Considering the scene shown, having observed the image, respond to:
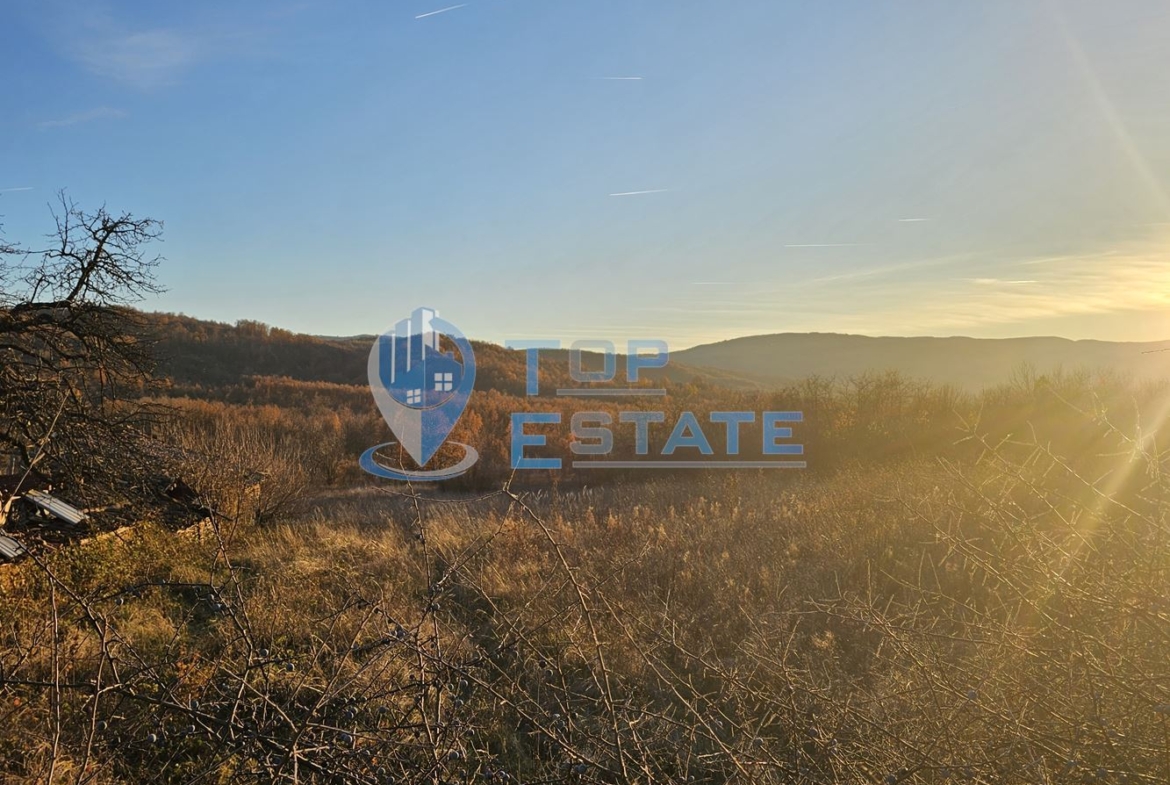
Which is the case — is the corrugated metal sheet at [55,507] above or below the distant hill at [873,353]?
Answer: below

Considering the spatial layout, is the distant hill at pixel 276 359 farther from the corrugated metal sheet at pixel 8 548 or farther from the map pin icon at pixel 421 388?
the corrugated metal sheet at pixel 8 548

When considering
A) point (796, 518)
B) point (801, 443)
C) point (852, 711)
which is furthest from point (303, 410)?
point (852, 711)

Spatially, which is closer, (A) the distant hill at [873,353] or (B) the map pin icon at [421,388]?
(B) the map pin icon at [421,388]

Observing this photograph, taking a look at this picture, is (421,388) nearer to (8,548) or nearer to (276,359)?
(276,359)

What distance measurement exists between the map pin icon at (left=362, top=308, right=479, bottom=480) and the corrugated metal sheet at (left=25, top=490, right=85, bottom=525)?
6.90m

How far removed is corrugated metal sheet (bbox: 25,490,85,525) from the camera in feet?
27.4

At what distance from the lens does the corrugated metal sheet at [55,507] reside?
8352mm

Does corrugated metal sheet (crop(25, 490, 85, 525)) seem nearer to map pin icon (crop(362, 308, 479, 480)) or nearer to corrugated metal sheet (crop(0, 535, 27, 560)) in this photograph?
corrugated metal sheet (crop(0, 535, 27, 560))

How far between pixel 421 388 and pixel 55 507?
78.6 ft

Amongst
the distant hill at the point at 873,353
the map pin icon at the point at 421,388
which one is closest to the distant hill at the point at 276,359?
the map pin icon at the point at 421,388

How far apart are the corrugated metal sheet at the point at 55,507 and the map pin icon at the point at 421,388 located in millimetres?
6898

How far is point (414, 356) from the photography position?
37531mm

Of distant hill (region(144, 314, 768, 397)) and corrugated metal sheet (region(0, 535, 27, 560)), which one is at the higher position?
distant hill (region(144, 314, 768, 397))

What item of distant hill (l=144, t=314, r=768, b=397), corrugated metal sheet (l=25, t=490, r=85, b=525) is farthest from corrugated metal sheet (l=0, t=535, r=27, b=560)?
distant hill (l=144, t=314, r=768, b=397)
